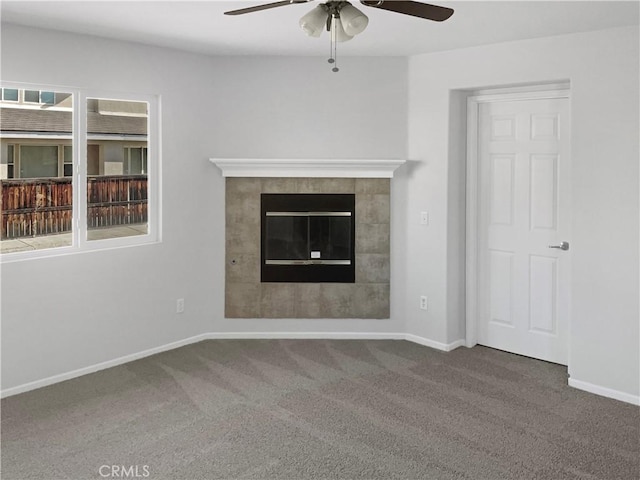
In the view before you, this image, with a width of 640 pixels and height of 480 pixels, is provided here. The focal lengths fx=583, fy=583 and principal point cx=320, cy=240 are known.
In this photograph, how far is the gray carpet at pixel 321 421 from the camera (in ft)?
9.55

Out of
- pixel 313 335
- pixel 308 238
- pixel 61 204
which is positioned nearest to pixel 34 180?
pixel 61 204

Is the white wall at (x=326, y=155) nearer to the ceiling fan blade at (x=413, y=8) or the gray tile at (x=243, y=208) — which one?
the gray tile at (x=243, y=208)

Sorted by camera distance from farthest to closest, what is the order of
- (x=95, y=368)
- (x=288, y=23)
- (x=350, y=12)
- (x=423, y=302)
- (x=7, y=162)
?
(x=423, y=302) < (x=95, y=368) < (x=7, y=162) < (x=288, y=23) < (x=350, y=12)

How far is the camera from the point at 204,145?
4895 mm

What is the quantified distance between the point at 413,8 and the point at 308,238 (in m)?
2.81

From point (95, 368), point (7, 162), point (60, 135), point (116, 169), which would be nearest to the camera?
point (7, 162)

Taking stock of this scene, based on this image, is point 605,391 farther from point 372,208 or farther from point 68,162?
point 68,162

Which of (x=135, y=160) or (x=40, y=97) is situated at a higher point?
(x=40, y=97)

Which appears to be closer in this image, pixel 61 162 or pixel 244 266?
pixel 61 162

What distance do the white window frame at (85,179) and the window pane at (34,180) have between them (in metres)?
0.04

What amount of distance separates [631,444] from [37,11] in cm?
418

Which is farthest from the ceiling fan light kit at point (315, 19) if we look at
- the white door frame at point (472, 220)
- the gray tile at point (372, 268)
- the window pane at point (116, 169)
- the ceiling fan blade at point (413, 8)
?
the gray tile at point (372, 268)

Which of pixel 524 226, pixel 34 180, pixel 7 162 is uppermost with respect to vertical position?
pixel 7 162

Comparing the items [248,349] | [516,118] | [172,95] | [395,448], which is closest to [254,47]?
[172,95]
